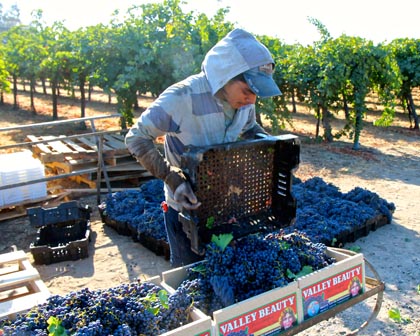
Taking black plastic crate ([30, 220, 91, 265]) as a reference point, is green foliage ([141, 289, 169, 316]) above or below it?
above

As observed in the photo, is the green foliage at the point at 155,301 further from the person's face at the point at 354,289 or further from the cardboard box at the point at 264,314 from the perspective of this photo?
the person's face at the point at 354,289

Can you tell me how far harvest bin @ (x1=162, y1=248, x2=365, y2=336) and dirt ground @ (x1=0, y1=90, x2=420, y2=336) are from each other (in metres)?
0.53

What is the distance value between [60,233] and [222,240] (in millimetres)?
4056

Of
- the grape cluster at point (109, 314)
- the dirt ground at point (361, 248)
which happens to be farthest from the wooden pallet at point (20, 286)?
the grape cluster at point (109, 314)

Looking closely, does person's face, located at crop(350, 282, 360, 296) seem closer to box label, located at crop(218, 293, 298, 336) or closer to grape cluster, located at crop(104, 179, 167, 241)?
box label, located at crop(218, 293, 298, 336)

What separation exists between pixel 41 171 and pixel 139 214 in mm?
1730

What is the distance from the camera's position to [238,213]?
2.49 metres

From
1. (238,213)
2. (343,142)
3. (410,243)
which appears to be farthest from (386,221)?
(343,142)

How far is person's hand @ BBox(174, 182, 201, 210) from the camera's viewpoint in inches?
84.7

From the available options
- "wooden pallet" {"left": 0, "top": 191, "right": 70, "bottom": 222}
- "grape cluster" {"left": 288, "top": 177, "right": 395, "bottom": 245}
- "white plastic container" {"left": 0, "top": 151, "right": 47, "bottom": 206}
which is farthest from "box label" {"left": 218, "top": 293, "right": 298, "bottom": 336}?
"white plastic container" {"left": 0, "top": 151, "right": 47, "bottom": 206}

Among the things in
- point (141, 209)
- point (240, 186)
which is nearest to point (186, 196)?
point (240, 186)

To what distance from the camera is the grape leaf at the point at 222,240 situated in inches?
86.2

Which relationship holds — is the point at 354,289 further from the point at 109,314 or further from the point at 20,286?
the point at 20,286

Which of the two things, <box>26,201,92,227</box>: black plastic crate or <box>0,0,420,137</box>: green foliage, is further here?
<box>0,0,420,137</box>: green foliage
